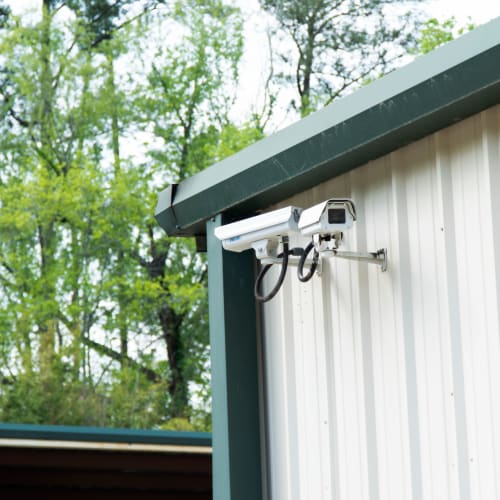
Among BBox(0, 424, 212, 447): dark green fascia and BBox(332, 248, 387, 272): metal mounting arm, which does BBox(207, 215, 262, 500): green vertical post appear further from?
BBox(0, 424, 212, 447): dark green fascia

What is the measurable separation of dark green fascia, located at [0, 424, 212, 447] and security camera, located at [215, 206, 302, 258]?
3098 millimetres

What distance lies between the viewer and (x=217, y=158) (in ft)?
67.1

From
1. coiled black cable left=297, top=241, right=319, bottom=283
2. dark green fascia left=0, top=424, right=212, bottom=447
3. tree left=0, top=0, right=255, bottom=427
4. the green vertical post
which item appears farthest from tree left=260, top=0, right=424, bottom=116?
coiled black cable left=297, top=241, right=319, bottom=283

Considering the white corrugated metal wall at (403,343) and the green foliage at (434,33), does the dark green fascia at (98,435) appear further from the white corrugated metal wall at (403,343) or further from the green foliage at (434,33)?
the green foliage at (434,33)

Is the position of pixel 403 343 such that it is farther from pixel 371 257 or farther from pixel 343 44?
pixel 343 44

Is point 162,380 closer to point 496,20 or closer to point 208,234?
point 208,234

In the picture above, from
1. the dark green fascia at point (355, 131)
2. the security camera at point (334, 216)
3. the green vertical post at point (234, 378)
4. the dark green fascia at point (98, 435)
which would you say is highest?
the dark green fascia at point (355, 131)

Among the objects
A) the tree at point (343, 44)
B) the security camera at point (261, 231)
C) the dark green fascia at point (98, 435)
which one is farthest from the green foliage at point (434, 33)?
the security camera at point (261, 231)

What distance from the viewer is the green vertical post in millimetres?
3488

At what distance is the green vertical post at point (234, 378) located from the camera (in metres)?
3.49

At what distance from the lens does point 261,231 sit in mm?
3158

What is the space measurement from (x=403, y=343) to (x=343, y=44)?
18.4 meters

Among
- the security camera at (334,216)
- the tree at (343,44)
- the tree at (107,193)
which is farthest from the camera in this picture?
the tree at (343,44)

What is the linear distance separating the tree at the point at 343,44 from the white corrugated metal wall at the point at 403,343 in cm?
1757
